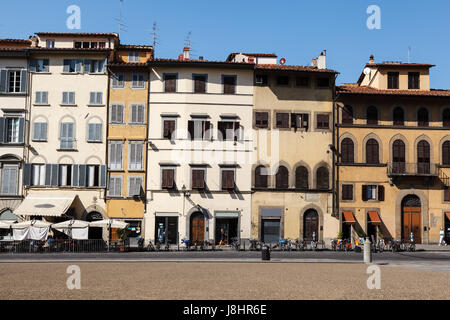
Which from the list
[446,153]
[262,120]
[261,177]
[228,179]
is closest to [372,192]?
[446,153]

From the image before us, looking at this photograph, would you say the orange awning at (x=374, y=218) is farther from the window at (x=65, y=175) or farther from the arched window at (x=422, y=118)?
the window at (x=65, y=175)

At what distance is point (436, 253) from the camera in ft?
136

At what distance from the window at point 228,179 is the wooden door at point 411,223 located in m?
14.8

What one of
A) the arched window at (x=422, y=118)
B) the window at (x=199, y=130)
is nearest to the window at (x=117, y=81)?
the window at (x=199, y=130)

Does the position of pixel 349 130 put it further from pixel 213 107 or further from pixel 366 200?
pixel 213 107

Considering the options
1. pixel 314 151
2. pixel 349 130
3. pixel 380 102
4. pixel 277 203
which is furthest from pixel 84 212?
pixel 380 102

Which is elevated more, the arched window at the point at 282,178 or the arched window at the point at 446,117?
the arched window at the point at 446,117

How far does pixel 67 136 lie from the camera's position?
47.6m

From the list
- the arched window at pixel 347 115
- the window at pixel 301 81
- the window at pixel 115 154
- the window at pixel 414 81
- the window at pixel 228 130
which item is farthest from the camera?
the window at pixel 414 81

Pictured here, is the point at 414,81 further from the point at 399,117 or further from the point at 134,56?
the point at 134,56

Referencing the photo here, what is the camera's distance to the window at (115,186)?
1858 inches

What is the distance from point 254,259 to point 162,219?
571 inches

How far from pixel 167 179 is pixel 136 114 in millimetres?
5962

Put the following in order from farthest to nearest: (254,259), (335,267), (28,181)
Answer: (28,181)
(254,259)
(335,267)
